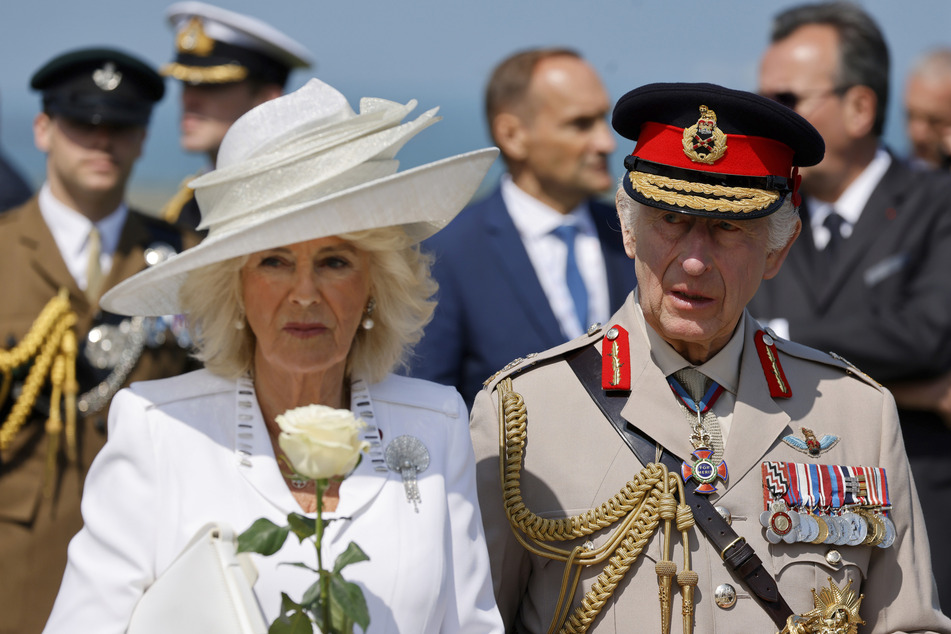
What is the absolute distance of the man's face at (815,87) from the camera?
530cm

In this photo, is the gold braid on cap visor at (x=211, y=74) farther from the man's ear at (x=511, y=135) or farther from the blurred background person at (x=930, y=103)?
the blurred background person at (x=930, y=103)

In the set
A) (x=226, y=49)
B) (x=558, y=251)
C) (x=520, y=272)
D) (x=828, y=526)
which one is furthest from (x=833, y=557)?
(x=226, y=49)

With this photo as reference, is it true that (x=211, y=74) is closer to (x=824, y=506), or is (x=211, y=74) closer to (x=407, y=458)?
(x=407, y=458)

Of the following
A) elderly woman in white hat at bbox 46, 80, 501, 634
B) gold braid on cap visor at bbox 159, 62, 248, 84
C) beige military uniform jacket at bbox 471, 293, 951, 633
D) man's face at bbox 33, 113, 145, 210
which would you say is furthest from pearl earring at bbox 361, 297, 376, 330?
gold braid on cap visor at bbox 159, 62, 248, 84

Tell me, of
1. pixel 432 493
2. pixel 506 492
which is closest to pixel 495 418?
pixel 506 492

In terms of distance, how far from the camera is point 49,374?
4.79 metres

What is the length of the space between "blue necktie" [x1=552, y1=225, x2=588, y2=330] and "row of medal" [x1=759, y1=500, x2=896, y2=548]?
2.36 m

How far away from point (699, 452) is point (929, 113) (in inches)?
215

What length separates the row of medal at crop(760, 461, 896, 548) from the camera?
9.65 ft

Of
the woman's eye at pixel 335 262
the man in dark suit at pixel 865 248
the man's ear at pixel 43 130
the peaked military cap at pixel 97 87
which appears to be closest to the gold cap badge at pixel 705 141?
the woman's eye at pixel 335 262

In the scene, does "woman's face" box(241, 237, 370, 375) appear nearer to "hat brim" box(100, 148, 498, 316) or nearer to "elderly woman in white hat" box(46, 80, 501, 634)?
"elderly woman in white hat" box(46, 80, 501, 634)

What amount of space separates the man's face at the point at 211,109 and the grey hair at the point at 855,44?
99.5 inches

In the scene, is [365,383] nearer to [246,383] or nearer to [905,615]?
[246,383]

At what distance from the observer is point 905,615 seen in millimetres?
3021
